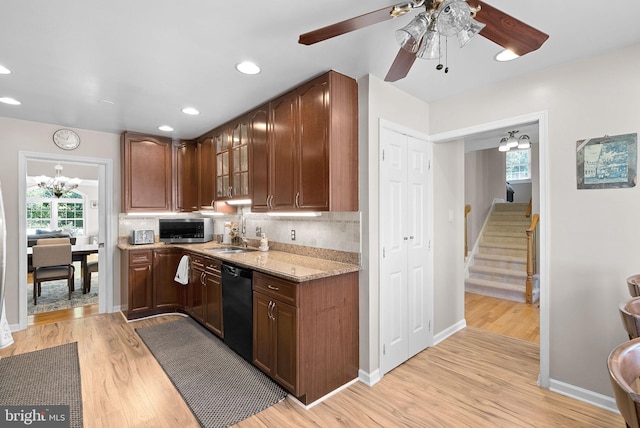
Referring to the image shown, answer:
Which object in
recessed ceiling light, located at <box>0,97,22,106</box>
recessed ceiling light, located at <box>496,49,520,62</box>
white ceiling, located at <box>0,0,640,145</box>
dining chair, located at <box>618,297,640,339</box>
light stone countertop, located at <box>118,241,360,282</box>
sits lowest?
light stone countertop, located at <box>118,241,360,282</box>

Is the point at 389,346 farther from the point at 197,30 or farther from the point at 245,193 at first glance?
the point at 197,30

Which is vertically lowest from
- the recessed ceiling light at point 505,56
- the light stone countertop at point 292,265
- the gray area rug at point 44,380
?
the gray area rug at point 44,380

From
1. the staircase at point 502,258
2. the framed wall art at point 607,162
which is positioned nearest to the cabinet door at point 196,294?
the framed wall art at point 607,162

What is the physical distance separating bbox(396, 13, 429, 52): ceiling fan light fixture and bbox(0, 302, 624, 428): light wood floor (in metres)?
2.21

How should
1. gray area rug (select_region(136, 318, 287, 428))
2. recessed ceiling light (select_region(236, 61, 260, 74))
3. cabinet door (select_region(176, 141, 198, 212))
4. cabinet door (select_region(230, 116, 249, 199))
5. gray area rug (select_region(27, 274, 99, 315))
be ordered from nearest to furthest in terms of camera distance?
1. gray area rug (select_region(136, 318, 287, 428))
2. recessed ceiling light (select_region(236, 61, 260, 74))
3. cabinet door (select_region(230, 116, 249, 199))
4. gray area rug (select_region(27, 274, 99, 315))
5. cabinet door (select_region(176, 141, 198, 212))

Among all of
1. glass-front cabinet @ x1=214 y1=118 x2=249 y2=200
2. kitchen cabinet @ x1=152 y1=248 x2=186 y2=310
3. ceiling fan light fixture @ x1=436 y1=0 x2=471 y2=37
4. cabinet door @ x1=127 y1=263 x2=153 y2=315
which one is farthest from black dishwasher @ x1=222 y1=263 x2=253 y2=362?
ceiling fan light fixture @ x1=436 y1=0 x2=471 y2=37

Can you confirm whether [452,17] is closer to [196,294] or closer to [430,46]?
[430,46]

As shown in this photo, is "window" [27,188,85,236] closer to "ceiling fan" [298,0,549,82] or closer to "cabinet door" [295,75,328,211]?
"cabinet door" [295,75,328,211]

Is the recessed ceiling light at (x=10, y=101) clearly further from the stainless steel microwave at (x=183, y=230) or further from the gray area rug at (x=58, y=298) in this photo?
the gray area rug at (x=58, y=298)

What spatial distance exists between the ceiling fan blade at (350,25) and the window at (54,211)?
929 centimetres

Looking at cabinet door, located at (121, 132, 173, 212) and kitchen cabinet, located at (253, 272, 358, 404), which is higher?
cabinet door, located at (121, 132, 173, 212)

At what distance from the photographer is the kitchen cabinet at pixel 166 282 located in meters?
4.02

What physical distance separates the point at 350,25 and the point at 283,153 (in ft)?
5.04

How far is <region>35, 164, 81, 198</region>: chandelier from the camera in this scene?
6.70m
